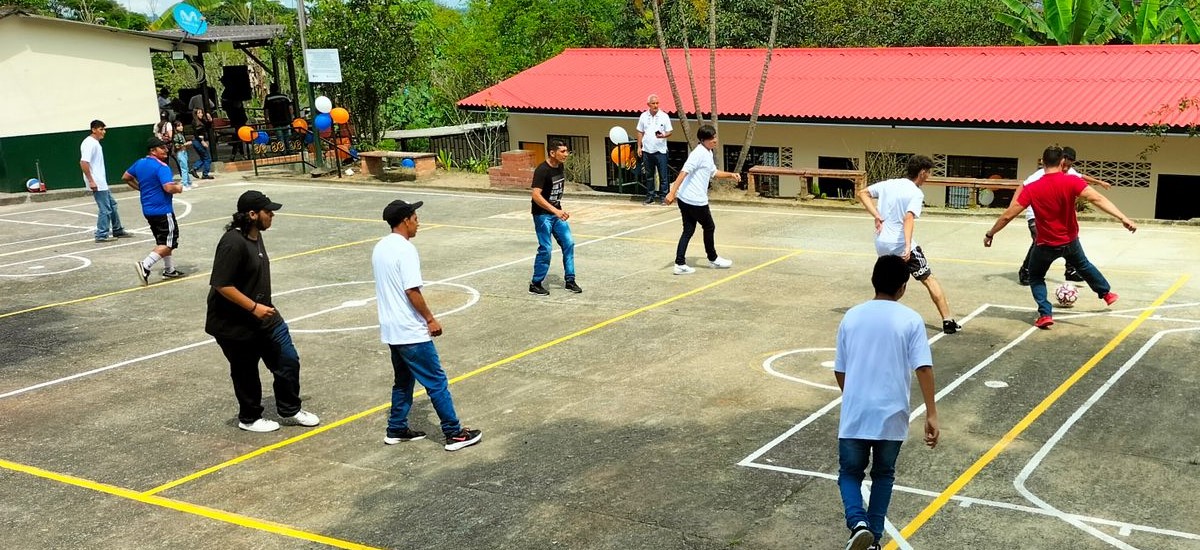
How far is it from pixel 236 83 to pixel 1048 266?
100ft

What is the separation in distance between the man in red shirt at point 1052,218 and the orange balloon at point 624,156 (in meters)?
13.4

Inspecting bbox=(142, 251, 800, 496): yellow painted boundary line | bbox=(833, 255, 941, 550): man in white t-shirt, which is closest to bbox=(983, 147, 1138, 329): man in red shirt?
bbox=(142, 251, 800, 496): yellow painted boundary line

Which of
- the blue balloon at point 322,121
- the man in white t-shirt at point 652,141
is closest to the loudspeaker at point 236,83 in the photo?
the blue balloon at point 322,121

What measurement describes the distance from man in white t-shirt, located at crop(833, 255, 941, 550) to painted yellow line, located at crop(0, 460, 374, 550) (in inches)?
108

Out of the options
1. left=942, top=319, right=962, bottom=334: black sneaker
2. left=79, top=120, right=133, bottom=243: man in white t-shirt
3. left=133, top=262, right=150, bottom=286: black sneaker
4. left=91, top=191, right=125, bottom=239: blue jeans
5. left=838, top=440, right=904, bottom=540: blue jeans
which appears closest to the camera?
left=838, top=440, right=904, bottom=540: blue jeans

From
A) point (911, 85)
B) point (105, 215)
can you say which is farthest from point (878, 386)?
point (911, 85)

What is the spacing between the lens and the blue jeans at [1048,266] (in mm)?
10453

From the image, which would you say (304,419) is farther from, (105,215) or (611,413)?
(105,215)

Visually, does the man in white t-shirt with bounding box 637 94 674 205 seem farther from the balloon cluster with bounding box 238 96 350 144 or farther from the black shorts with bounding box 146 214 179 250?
the balloon cluster with bounding box 238 96 350 144

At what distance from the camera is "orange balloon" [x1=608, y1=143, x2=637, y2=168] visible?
23422 mm

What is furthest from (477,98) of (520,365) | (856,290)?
(520,365)

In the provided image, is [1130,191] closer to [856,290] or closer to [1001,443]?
[856,290]

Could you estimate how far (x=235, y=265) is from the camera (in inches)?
317

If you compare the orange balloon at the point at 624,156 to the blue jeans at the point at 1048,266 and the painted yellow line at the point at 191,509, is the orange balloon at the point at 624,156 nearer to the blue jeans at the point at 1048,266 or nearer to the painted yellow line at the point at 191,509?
the blue jeans at the point at 1048,266
